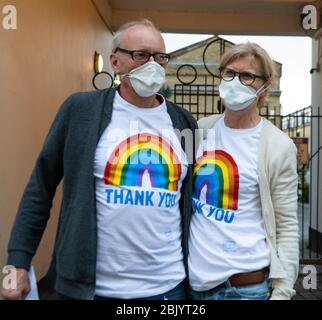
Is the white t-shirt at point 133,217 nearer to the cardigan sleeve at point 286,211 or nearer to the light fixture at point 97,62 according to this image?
the cardigan sleeve at point 286,211

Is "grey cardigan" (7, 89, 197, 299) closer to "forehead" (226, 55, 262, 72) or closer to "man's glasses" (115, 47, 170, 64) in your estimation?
"man's glasses" (115, 47, 170, 64)

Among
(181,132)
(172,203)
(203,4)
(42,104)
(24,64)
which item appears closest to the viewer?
(172,203)

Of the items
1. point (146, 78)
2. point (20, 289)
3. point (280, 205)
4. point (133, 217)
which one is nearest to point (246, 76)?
point (146, 78)

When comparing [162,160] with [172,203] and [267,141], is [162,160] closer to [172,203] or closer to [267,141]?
[172,203]

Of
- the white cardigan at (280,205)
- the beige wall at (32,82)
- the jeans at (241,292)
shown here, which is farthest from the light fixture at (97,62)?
the jeans at (241,292)

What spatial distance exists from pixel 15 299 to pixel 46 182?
0.43 m

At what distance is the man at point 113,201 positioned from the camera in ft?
5.28

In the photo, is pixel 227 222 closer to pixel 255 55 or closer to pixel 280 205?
pixel 280 205

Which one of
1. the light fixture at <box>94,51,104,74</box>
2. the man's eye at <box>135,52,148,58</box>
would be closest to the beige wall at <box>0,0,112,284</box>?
the light fixture at <box>94,51,104,74</box>

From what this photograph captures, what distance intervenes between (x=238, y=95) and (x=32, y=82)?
2.68m

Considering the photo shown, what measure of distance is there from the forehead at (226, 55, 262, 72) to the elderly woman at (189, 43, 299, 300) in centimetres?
4

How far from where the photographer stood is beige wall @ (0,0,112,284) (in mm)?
3449

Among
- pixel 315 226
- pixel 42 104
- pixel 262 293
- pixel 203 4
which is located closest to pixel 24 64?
pixel 42 104

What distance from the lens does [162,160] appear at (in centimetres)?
171
